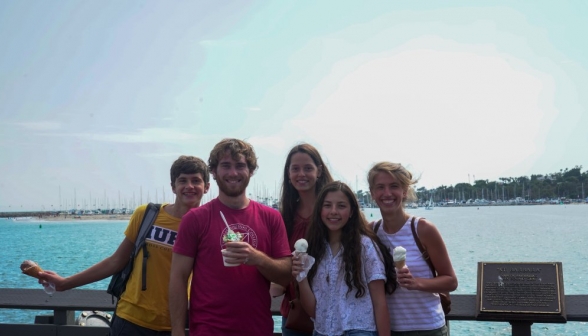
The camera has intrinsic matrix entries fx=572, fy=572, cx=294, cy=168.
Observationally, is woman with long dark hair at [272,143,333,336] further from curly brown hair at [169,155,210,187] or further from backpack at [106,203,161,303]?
backpack at [106,203,161,303]

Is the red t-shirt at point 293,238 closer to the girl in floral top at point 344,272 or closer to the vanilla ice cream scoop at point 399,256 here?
the girl in floral top at point 344,272

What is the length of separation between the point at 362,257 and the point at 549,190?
6932 inches

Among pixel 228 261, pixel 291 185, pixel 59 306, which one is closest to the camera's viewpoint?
pixel 228 261

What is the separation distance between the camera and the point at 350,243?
4117 millimetres

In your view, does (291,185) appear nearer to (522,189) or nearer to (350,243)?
(350,243)

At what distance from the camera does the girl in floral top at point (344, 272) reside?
3.93 m

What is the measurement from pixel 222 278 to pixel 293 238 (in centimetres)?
98

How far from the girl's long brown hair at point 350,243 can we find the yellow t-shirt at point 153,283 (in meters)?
1.15

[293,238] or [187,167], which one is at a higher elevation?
[187,167]

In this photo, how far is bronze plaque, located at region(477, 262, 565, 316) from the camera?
4906 mm

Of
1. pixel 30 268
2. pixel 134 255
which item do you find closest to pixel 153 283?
pixel 134 255

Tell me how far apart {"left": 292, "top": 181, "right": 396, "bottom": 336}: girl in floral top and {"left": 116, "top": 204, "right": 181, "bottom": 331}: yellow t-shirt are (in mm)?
1134

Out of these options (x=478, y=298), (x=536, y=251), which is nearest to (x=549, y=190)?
(x=536, y=251)

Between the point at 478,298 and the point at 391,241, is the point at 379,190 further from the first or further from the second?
the point at 478,298
